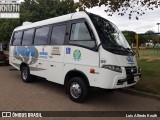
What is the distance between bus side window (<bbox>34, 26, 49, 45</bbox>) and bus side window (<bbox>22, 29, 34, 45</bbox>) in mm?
454

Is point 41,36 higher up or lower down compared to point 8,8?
lower down

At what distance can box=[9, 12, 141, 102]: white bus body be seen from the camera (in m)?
5.76

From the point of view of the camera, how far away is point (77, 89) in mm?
6441

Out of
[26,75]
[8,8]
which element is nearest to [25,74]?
[26,75]

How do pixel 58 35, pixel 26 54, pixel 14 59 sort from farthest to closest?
1. pixel 14 59
2. pixel 26 54
3. pixel 58 35

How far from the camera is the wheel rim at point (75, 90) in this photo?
21.0 ft

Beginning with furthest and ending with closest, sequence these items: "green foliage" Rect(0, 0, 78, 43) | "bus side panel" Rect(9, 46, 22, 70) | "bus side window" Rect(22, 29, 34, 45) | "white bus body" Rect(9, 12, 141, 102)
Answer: "green foliage" Rect(0, 0, 78, 43) → "bus side panel" Rect(9, 46, 22, 70) → "bus side window" Rect(22, 29, 34, 45) → "white bus body" Rect(9, 12, 141, 102)

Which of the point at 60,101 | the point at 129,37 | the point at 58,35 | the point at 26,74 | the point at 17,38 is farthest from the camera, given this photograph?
the point at 129,37

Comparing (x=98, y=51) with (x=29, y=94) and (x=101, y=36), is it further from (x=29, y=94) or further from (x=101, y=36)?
(x=29, y=94)

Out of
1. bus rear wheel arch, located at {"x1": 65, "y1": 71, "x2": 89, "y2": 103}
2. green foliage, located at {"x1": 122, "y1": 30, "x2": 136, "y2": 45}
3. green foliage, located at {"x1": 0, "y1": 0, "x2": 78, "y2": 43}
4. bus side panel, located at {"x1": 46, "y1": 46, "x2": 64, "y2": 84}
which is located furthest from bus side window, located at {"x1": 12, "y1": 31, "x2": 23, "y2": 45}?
green foliage, located at {"x1": 0, "y1": 0, "x2": 78, "y2": 43}

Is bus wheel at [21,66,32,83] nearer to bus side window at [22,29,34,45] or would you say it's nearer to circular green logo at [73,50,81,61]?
bus side window at [22,29,34,45]

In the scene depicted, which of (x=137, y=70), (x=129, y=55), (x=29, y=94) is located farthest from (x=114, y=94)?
(x=29, y=94)

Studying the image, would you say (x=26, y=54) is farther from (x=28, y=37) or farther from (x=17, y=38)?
(x=17, y=38)

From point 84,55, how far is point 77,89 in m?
1.12
